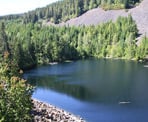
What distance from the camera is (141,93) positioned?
94688 mm

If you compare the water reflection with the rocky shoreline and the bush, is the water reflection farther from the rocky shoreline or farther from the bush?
the bush

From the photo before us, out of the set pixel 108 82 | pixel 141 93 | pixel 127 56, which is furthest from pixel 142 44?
pixel 141 93

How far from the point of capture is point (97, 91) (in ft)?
324

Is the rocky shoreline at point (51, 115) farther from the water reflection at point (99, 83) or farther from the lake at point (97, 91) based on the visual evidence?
the water reflection at point (99, 83)

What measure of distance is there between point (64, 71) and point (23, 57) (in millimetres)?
23326

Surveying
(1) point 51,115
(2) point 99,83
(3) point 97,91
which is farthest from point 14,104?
(2) point 99,83

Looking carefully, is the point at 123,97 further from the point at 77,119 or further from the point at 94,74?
the point at 94,74

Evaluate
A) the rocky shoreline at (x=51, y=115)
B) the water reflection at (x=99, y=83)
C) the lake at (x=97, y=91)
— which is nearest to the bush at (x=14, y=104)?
the rocky shoreline at (x=51, y=115)

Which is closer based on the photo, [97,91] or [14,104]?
[14,104]

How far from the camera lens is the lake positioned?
76.0m

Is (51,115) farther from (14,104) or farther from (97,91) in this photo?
(97,91)

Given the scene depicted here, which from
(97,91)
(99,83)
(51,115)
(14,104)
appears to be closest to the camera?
(14,104)

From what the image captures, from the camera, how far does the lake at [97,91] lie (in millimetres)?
76038

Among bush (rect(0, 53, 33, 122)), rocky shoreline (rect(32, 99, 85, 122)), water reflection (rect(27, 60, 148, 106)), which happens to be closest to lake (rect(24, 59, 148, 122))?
water reflection (rect(27, 60, 148, 106))
